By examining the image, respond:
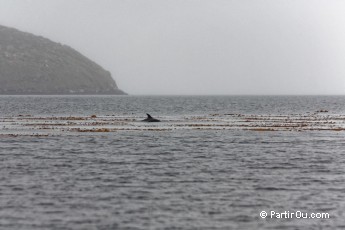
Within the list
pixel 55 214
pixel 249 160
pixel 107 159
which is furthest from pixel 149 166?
pixel 55 214

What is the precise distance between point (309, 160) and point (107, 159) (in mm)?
13718

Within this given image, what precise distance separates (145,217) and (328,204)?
7.95 m

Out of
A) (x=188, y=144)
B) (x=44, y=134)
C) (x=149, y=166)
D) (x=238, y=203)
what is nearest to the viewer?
(x=238, y=203)

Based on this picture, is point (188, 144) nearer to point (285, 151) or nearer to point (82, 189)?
point (285, 151)

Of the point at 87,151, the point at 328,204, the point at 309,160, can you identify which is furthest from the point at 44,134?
the point at 328,204

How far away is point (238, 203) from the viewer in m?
24.0

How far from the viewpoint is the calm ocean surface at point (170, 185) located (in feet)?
70.1

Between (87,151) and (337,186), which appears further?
(87,151)

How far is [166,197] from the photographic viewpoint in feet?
82.4

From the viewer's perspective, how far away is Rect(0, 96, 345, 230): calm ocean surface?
2138cm

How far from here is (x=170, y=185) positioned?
92.0 ft

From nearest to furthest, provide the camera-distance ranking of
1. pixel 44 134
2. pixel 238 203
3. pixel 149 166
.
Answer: pixel 238 203
pixel 149 166
pixel 44 134

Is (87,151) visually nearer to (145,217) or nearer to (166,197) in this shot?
(166,197)

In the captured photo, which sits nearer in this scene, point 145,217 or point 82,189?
point 145,217
